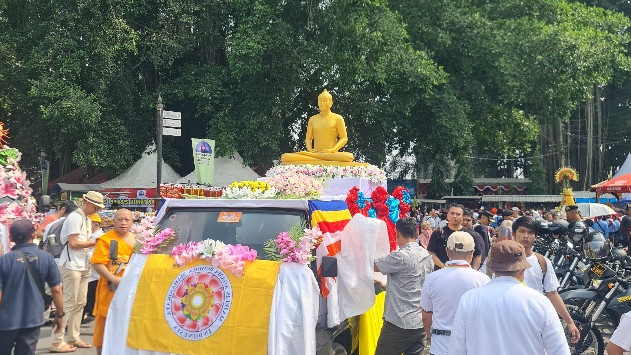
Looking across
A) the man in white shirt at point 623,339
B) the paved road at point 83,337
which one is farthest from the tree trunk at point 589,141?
the man in white shirt at point 623,339

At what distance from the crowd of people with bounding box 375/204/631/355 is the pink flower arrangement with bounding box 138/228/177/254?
1881 millimetres

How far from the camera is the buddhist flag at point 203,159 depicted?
56.8 ft

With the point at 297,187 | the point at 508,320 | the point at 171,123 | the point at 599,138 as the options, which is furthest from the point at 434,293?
the point at 599,138

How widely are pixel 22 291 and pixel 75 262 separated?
10.4 feet

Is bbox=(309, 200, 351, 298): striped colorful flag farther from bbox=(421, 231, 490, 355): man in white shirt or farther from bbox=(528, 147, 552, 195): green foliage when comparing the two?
bbox=(528, 147, 552, 195): green foliage

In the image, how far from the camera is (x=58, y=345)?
8.48 m

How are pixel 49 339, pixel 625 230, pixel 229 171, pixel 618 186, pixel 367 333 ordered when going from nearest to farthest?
pixel 367 333
pixel 49 339
pixel 625 230
pixel 229 171
pixel 618 186

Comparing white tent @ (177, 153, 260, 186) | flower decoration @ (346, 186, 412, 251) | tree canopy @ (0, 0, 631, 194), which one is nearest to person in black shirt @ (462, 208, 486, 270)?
flower decoration @ (346, 186, 412, 251)

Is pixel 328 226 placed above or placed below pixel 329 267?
above

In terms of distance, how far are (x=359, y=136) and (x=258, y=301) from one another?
23437 mm

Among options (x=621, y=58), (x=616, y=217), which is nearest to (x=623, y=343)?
(x=616, y=217)

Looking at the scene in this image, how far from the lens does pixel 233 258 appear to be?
17.9ft

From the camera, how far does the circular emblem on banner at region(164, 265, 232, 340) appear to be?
536cm

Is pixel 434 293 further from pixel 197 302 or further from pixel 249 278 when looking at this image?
pixel 197 302
